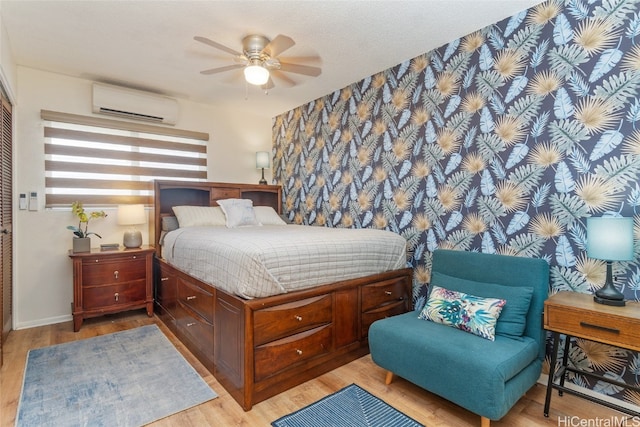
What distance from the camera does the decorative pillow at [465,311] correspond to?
6.43 feet

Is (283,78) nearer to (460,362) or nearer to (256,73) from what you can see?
(256,73)

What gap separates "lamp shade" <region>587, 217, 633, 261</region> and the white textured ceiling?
1.55 metres

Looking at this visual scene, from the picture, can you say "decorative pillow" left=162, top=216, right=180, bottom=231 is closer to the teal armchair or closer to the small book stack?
the small book stack

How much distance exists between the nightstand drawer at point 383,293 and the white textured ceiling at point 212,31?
6.62 feet

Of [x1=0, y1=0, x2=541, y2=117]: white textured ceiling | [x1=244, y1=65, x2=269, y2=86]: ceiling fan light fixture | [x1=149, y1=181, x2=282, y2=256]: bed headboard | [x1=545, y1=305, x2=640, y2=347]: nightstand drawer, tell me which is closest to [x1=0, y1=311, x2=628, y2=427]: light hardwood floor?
A: [x1=545, y1=305, x2=640, y2=347]: nightstand drawer

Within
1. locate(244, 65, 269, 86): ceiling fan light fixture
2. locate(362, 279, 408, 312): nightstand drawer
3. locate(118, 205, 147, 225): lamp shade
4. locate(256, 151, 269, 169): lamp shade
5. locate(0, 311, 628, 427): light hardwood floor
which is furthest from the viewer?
locate(256, 151, 269, 169): lamp shade

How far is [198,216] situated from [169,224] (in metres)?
0.33

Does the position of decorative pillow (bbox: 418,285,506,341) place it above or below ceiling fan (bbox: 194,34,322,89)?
below

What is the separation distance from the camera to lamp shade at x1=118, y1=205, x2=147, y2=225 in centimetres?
345

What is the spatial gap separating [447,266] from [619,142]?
1.28m

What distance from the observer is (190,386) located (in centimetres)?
213

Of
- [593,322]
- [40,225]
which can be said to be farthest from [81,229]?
[593,322]

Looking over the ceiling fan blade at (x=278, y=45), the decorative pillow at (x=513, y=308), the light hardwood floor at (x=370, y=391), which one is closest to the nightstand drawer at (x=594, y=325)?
the decorative pillow at (x=513, y=308)

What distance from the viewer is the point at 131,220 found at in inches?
137
